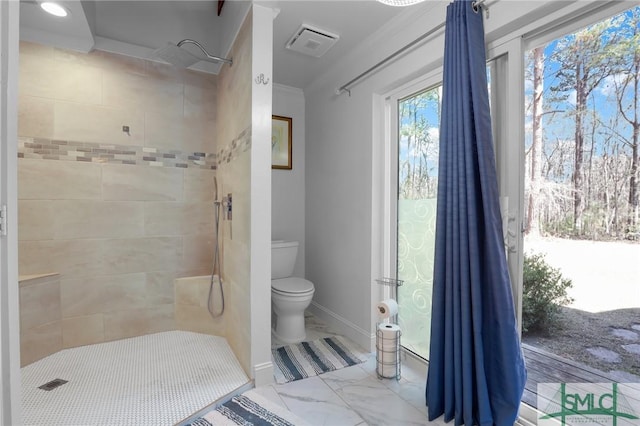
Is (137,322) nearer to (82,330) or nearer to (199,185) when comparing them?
(82,330)

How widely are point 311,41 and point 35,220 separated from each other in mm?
2340

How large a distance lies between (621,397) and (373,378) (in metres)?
1.20

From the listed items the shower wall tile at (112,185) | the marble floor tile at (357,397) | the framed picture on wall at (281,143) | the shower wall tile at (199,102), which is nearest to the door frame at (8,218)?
the marble floor tile at (357,397)

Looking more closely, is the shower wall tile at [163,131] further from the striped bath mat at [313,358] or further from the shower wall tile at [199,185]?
the striped bath mat at [313,358]

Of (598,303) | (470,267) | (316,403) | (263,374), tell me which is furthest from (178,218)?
(598,303)

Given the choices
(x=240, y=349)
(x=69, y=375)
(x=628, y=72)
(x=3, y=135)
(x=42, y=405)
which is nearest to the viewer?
(x=3, y=135)

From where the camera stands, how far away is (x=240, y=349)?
2133mm

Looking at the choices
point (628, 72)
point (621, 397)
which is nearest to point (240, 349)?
point (621, 397)

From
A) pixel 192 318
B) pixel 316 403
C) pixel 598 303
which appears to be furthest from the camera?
pixel 192 318

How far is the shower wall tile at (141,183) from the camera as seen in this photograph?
245cm

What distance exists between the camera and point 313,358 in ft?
7.52

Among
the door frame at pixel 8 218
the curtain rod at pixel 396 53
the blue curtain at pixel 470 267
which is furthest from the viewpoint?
the curtain rod at pixel 396 53

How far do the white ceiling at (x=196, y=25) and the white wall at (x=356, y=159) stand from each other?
0.49 ft

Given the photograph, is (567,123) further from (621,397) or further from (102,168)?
(102,168)
